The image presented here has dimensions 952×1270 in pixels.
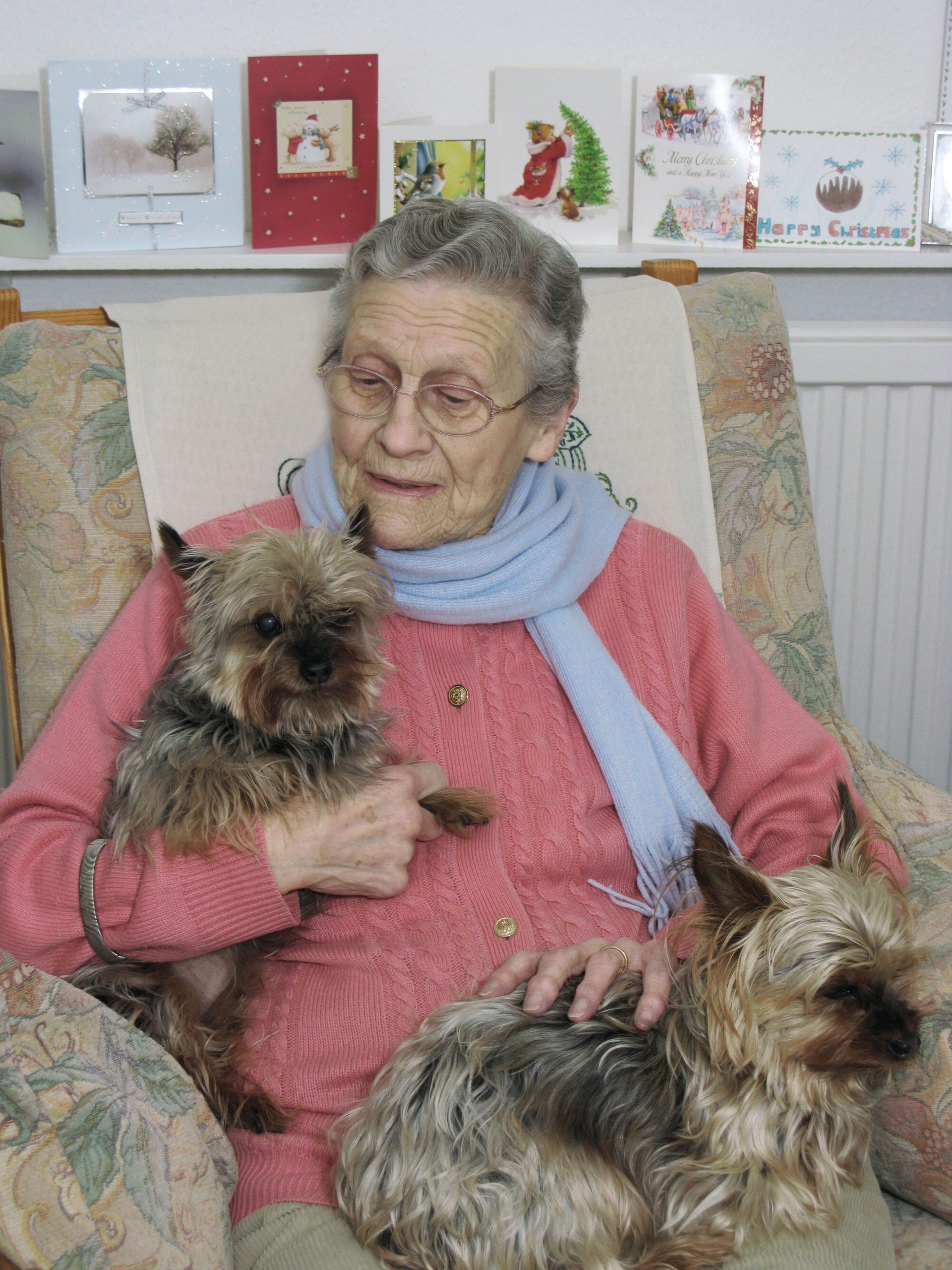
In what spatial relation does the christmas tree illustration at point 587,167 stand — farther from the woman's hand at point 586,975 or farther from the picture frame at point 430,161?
the woman's hand at point 586,975

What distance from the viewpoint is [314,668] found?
1.43 metres

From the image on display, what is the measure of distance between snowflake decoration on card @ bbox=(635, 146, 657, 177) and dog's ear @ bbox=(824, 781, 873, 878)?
184cm

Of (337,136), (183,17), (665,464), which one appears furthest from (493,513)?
(183,17)

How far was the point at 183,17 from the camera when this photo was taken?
247 centimetres

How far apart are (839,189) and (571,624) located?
1.59 metres

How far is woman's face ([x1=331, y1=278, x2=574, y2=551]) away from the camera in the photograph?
63.5 inches

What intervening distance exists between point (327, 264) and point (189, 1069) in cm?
174

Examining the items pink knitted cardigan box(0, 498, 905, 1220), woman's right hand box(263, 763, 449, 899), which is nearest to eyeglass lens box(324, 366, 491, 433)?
pink knitted cardigan box(0, 498, 905, 1220)

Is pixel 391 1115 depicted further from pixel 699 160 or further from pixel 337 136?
pixel 699 160

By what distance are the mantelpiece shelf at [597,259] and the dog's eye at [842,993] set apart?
1.82 meters

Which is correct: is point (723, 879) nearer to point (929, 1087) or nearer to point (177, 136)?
point (929, 1087)

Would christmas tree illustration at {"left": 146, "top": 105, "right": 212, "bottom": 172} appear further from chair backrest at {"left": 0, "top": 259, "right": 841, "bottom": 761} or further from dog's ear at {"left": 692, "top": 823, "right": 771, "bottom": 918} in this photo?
dog's ear at {"left": 692, "top": 823, "right": 771, "bottom": 918}

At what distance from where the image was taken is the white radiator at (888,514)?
2686mm

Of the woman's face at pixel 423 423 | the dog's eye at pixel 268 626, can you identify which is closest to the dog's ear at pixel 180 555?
the dog's eye at pixel 268 626
